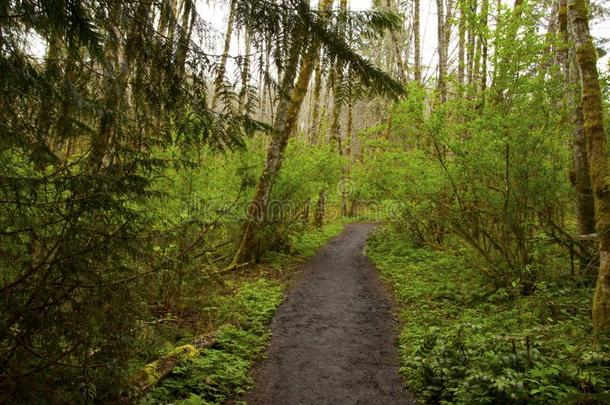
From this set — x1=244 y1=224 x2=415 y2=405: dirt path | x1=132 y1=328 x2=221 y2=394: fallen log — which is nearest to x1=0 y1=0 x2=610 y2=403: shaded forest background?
x1=132 y1=328 x2=221 y2=394: fallen log

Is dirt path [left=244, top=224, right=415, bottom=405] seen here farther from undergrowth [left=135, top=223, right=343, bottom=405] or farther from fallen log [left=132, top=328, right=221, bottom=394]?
fallen log [left=132, top=328, right=221, bottom=394]

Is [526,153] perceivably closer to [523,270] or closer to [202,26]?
[523,270]

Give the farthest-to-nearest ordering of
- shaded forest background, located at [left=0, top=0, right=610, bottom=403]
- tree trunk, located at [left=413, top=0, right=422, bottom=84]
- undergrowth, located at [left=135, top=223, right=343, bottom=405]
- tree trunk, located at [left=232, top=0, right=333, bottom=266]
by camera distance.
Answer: tree trunk, located at [left=413, top=0, right=422, bottom=84] < tree trunk, located at [left=232, top=0, right=333, bottom=266] < undergrowth, located at [left=135, top=223, right=343, bottom=405] < shaded forest background, located at [left=0, top=0, right=610, bottom=403]

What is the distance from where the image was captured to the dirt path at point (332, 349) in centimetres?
459

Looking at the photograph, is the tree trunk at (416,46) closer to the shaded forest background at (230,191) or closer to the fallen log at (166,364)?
the shaded forest background at (230,191)

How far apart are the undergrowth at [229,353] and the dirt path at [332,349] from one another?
0.74ft

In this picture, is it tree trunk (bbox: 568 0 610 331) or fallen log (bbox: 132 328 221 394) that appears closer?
fallen log (bbox: 132 328 221 394)

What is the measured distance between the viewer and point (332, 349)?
5.79 meters

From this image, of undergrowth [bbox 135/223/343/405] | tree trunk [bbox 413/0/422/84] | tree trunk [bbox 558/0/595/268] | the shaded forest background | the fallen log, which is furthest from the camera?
tree trunk [bbox 413/0/422/84]

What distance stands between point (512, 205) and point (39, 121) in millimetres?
7707

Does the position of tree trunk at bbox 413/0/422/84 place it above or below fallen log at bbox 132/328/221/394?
above

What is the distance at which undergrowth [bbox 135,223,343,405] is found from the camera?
422 centimetres

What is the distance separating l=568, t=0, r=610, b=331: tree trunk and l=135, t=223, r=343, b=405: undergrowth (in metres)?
4.33

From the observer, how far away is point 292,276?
1012cm
